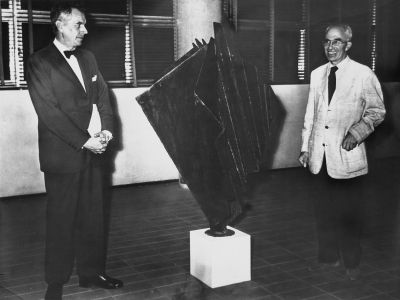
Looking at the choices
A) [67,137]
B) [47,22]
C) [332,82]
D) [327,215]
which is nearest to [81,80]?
[67,137]

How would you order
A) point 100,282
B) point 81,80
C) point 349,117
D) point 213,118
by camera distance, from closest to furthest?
point 213,118 < point 81,80 < point 100,282 < point 349,117

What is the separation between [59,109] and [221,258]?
63.9 inches

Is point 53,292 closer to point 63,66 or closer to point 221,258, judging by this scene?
point 221,258

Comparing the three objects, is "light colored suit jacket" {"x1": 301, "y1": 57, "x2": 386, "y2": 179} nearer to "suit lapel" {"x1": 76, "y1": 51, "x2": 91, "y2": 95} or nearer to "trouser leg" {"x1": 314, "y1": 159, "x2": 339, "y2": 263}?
"trouser leg" {"x1": 314, "y1": 159, "x2": 339, "y2": 263}

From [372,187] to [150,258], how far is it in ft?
13.7

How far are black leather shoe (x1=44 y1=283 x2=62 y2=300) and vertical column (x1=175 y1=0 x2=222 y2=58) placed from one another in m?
4.51

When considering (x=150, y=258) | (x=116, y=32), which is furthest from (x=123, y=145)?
(x=150, y=258)

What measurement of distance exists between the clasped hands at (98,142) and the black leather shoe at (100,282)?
102cm

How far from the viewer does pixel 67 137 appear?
371cm

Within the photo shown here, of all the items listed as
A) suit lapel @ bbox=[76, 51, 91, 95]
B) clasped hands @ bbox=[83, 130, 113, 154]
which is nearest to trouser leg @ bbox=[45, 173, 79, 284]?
clasped hands @ bbox=[83, 130, 113, 154]

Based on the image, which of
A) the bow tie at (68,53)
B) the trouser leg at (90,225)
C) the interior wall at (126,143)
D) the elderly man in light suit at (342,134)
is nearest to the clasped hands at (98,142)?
the trouser leg at (90,225)

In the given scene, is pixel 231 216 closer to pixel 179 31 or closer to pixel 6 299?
pixel 6 299

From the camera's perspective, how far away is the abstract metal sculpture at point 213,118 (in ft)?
12.3

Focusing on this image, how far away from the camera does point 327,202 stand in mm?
4414
